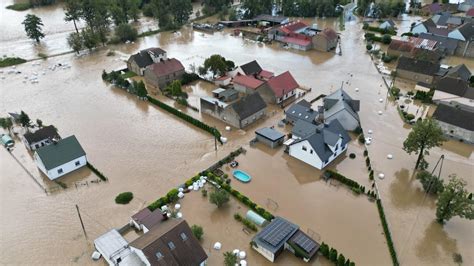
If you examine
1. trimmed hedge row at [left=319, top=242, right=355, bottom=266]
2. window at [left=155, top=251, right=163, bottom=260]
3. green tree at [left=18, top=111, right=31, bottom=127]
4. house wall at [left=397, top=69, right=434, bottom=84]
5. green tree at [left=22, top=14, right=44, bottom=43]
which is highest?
green tree at [left=22, top=14, right=44, bottom=43]

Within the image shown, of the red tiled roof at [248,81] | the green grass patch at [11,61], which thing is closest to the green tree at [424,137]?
the red tiled roof at [248,81]

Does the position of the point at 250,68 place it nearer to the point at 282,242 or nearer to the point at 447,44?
the point at 282,242

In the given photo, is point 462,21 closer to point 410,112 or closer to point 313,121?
point 410,112

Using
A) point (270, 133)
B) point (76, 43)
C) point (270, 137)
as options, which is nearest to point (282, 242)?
point (270, 137)

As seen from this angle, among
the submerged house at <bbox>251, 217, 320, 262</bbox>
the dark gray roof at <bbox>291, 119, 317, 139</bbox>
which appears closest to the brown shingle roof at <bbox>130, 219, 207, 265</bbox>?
the submerged house at <bbox>251, 217, 320, 262</bbox>

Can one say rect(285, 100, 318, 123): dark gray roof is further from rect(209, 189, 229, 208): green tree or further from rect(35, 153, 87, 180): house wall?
rect(35, 153, 87, 180): house wall
